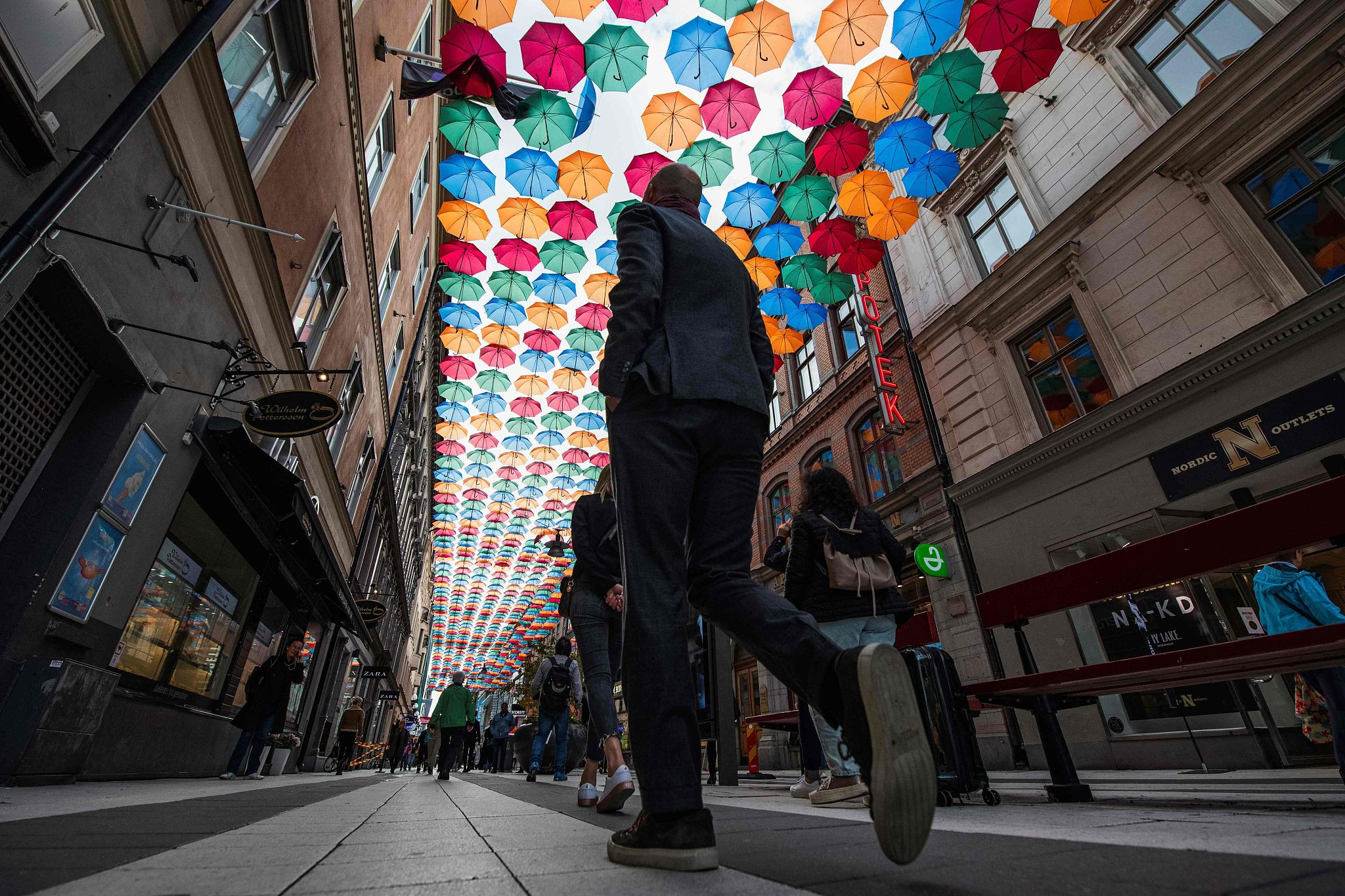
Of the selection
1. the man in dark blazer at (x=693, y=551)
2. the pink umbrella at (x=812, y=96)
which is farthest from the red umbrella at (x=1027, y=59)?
the man in dark blazer at (x=693, y=551)

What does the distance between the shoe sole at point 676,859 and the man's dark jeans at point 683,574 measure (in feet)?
0.29

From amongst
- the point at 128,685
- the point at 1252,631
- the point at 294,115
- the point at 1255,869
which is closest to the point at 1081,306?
the point at 1252,631

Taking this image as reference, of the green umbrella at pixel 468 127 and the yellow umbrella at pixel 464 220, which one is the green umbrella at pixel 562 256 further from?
the green umbrella at pixel 468 127

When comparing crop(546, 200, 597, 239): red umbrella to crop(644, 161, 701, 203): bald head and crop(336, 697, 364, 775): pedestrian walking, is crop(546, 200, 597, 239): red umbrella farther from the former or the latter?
crop(336, 697, 364, 775): pedestrian walking

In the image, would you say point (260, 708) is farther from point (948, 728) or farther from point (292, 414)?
point (948, 728)

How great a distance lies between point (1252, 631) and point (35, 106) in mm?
11323

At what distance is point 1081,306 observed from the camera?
32.6 feet

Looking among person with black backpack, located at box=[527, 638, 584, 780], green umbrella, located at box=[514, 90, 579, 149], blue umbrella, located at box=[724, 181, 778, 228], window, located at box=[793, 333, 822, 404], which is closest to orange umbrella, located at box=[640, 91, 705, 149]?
green umbrella, located at box=[514, 90, 579, 149]

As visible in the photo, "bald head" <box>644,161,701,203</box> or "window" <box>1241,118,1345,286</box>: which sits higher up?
"window" <box>1241,118,1345,286</box>

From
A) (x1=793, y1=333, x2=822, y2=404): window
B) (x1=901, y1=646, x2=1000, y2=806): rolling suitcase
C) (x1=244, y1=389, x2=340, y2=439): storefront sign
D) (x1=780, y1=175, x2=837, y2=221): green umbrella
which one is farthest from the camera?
(x1=793, y1=333, x2=822, y2=404): window

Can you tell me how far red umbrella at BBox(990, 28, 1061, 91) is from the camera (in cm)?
948

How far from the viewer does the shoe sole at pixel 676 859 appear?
124 centimetres

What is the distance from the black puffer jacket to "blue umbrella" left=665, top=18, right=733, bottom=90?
911cm

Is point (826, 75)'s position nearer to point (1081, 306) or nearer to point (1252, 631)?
point (1081, 306)
